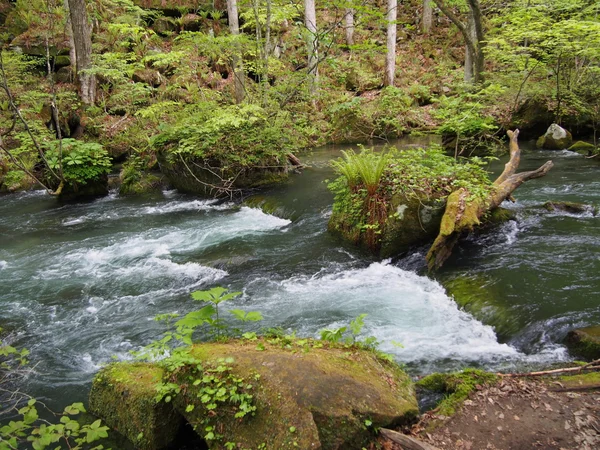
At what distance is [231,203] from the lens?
11.5 meters

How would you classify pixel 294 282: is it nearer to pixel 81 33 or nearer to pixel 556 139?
pixel 556 139

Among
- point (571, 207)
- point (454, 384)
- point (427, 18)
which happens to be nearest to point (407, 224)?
point (454, 384)

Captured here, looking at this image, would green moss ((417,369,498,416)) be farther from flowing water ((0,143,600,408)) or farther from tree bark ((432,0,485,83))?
tree bark ((432,0,485,83))

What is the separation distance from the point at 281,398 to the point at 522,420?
185 cm

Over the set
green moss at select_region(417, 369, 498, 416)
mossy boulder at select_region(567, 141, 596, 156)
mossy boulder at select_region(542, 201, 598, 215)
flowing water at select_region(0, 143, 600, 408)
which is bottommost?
flowing water at select_region(0, 143, 600, 408)

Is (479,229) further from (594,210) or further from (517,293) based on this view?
(594,210)

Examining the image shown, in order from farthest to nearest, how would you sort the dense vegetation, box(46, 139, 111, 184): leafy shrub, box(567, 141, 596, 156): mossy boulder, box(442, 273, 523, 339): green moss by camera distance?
box(567, 141, 596, 156): mossy boulder
box(46, 139, 111, 184): leafy shrub
the dense vegetation
box(442, 273, 523, 339): green moss

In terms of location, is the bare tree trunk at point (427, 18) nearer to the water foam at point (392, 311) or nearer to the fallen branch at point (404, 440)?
the water foam at point (392, 311)

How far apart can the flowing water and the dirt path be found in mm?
866

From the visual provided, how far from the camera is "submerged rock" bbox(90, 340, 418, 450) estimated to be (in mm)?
2801

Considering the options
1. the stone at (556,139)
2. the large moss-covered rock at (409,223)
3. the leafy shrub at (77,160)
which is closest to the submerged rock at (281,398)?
the large moss-covered rock at (409,223)

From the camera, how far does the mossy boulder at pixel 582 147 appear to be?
1286 centimetres

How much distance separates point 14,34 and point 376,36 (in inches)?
817

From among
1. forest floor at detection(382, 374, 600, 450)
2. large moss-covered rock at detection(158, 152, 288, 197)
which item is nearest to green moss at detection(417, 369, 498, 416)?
forest floor at detection(382, 374, 600, 450)
